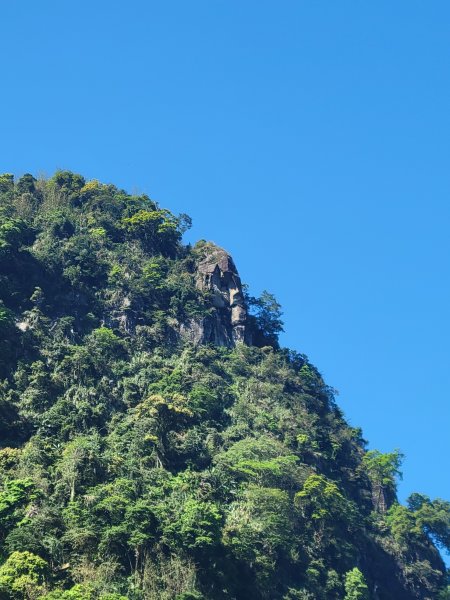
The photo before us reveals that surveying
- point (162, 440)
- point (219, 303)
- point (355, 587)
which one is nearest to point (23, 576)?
point (162, 440)

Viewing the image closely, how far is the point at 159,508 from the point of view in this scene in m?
47.4

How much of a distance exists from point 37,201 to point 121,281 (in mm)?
15214

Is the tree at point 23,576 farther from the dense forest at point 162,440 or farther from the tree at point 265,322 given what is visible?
the tree at point 265,322

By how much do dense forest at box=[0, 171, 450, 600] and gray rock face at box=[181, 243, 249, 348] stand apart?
0.15 meters

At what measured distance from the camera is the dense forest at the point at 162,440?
148 ft

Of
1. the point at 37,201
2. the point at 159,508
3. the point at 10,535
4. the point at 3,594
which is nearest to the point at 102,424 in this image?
the point at 159,508

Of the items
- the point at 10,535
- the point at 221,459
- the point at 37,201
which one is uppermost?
the point at 37,201

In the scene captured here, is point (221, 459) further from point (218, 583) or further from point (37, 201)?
point (37, 201)

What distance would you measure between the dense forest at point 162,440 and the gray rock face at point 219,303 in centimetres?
15

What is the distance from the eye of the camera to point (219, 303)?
81.2 metres

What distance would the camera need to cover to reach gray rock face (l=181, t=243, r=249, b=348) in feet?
251

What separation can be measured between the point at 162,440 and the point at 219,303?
81.7 feet

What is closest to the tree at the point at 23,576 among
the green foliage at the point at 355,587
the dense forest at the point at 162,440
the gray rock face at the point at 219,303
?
the dense forest at the point at 162,440

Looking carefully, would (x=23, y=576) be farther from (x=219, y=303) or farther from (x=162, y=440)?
(x=219, y=303)
